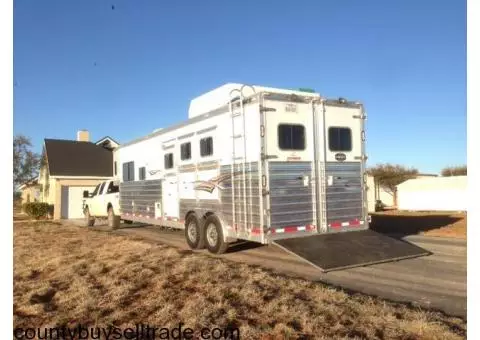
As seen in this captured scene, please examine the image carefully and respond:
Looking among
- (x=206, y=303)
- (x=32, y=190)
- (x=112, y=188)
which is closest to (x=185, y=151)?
(x=206, y=303)

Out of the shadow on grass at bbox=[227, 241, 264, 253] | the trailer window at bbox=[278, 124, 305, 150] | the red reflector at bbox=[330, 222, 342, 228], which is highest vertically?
the trailer window at bbox=[278, 124, 305, 150]

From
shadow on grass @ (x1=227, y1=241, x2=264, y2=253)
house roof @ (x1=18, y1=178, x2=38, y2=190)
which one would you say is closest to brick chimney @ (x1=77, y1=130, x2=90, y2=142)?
house roof @ (x1=18, y1=178, x2=38, y2=190)

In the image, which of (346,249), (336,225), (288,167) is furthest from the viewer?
(336,225)

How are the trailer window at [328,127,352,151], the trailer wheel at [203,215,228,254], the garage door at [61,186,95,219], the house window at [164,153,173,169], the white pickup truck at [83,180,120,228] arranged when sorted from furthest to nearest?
the garage door at [61,186,95,219] < the white pickup truck at [83,180,120,228] < the house window at [164,153,173,169] < the trailer wheel at [203,215,228,254] < the trailer window at [328,127,352,151]

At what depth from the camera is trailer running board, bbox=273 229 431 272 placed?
822cm

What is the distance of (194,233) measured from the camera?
1148 cm

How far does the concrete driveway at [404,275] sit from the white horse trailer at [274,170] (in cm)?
34

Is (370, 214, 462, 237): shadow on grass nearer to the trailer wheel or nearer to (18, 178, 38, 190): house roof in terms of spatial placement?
the trailer wheel

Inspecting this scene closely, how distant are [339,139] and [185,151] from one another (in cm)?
427

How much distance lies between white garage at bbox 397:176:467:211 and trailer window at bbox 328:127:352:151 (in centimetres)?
3290

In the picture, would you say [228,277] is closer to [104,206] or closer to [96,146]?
[104,206]

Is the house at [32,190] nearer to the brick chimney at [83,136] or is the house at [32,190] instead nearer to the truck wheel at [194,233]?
the brick chimney at [83,136]

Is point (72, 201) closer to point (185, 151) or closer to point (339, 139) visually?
point (185, 151)

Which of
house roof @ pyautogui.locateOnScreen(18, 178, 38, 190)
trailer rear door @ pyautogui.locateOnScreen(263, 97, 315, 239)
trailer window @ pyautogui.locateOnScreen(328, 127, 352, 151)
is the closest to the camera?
trailer rear door @ pyautogui.locateOnScreen(263, 97, 315, 239)
